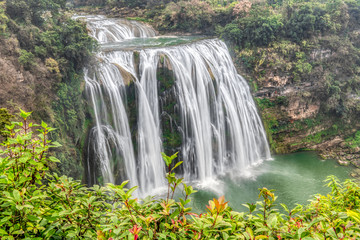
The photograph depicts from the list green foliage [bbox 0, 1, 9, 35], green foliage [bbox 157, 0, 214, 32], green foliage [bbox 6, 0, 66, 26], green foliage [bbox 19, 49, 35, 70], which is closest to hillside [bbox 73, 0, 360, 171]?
green foliage [bbox 157, 0, 214, 32]

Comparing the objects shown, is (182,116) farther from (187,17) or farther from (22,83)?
(187,17)

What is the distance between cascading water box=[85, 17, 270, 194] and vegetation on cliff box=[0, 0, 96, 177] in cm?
83

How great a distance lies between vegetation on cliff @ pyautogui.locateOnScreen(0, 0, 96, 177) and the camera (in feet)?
26.4

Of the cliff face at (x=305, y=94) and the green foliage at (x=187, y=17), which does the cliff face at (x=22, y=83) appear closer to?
the cliff face at (x=305, y=94)

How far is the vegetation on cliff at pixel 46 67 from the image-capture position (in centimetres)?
805

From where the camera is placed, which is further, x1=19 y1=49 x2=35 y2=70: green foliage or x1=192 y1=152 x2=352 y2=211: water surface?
x1=192 y1=152 x2=352 y2=211: water surface

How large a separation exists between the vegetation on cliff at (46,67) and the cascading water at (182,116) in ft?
2.74

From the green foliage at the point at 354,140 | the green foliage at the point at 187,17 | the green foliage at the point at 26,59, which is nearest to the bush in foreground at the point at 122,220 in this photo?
the green foliage at the point at 26,59

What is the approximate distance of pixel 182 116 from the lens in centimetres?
1302

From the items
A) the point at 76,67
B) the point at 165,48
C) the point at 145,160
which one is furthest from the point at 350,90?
the point at 76,67

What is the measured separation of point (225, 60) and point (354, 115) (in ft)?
32.9

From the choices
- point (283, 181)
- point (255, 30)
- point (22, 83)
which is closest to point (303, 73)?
point (255, 30)

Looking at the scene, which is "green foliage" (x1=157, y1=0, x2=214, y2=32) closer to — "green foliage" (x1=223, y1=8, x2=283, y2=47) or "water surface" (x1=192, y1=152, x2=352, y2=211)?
"green foliage" (x1=223, y1=8, x2=283, y2=47)

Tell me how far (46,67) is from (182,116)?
6548 mm
